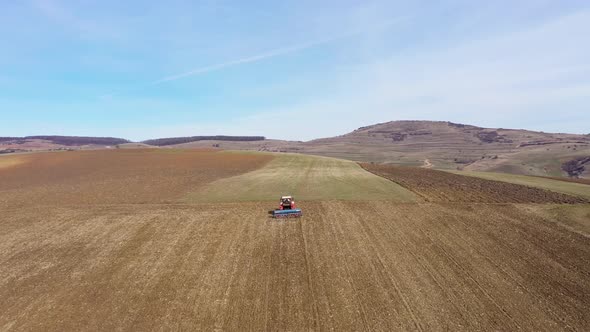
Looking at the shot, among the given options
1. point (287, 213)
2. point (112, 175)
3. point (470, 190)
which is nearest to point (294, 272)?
point (287, 213)

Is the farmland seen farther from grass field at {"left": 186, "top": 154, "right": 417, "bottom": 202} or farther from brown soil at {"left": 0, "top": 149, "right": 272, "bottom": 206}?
brown soil at {"left": 0, "top": 149, "right": 272, "bottom": 206}

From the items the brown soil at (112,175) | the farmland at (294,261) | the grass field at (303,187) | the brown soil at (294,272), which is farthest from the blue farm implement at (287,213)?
the brown soil at (112,175)

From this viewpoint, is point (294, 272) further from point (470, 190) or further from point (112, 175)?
point (112, 175)

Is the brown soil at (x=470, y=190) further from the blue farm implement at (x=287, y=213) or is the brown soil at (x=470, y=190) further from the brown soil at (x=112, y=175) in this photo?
the brown soil at (x=112, y=175)

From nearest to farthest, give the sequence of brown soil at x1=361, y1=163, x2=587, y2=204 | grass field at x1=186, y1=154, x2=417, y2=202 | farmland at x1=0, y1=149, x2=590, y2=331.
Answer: farmland at x1=0, y1=149, x2=590, y2=331, brown soil at x1=361, y1=163, x2=587, y2=204, grass field at x1=186, y1=154, x2=417, y2=202

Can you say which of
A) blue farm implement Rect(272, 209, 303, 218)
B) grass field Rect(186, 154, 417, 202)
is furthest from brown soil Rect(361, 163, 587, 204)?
blue farm implement Rect(272, 209, 303, 218)
